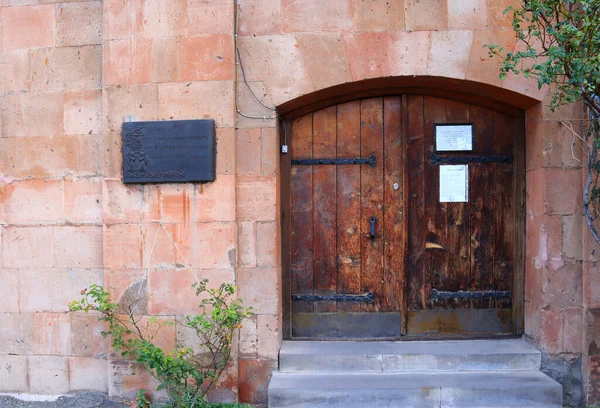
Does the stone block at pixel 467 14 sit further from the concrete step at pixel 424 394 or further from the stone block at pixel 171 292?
the stone block at pixel 171 292

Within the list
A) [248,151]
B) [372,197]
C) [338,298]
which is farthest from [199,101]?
[338,298]

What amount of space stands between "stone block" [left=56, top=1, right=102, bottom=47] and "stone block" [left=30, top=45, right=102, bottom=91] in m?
0.07

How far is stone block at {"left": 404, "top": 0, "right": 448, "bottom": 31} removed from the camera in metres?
3.83

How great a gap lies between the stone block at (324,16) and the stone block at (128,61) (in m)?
1.22

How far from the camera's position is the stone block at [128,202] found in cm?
386

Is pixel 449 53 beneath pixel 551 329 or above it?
above

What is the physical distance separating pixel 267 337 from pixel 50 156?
2.52 m

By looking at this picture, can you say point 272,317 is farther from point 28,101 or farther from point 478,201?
point 28,101

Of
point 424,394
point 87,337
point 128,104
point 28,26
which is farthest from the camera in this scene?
point 28,26

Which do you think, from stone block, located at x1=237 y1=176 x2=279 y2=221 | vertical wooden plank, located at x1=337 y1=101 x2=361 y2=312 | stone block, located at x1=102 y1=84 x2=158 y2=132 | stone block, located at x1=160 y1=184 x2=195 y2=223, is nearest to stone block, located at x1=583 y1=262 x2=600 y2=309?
vertical wooden plank, located at x1=337 y1=101 x2=361 y2=312

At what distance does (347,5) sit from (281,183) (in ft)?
5.33

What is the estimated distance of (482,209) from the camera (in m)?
4.16

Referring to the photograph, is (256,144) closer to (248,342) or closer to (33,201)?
(248,342)

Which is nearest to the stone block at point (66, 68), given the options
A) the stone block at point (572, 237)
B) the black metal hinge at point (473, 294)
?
the black metal hinge at point (473, 294)
